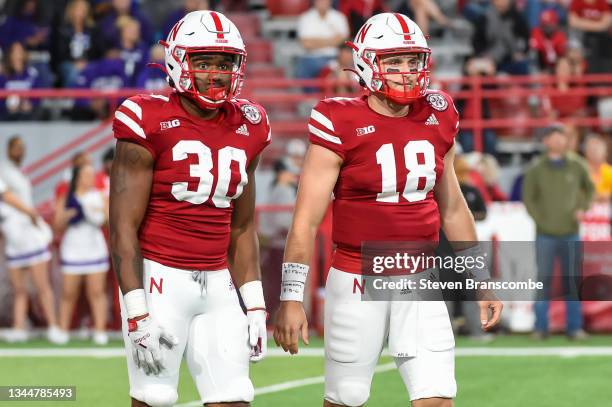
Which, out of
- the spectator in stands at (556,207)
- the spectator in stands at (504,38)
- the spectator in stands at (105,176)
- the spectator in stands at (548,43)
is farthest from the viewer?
the spectator in stands at (548,43)

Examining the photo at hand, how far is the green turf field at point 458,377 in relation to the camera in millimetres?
8727

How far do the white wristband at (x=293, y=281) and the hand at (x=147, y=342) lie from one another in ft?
1.79

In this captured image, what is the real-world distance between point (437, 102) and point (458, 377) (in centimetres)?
433

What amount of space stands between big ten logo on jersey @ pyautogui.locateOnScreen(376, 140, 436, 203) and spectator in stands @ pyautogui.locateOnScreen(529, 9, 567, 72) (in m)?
10.6

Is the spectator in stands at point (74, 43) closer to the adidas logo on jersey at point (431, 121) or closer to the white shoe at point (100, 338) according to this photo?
the white shoe at point (100, 338)

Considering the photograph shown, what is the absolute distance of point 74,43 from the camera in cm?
1523

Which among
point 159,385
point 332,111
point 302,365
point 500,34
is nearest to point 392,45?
point 332,111

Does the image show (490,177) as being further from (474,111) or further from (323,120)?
(323,120)

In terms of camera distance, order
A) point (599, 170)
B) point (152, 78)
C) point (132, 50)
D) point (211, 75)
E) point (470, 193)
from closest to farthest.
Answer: point (211, 75) → point (470, 193) → point (599, 170) → point (152, 78) → point (132, 50)

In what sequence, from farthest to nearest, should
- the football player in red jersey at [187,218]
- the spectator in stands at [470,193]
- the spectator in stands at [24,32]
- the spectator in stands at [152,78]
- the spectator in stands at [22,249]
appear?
the spectator in stands at [24,32]
the spectator in stands at [152,78]
the spectator in stands at [22,249]
the spectator in stands at [470,193]
the football player in red jersey at [187,218]

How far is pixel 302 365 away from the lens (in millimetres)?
10461

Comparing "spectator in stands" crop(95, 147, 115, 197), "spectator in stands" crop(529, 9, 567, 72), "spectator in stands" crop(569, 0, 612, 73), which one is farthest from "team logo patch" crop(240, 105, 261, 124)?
"spectator in stands" crop(569, 0, 612, 73)

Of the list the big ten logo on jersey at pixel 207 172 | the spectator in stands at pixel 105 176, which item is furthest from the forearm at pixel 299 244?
the spectator in stands at pixel 105 176

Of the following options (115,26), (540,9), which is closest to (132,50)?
(115,26)
